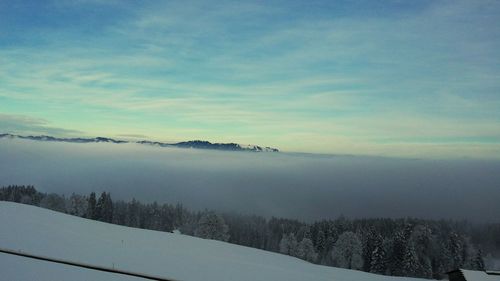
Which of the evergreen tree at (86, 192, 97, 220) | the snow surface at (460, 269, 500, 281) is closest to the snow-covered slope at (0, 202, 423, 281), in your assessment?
the snow surface at (460, 269, 500, 281)

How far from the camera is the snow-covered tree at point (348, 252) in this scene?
243ft

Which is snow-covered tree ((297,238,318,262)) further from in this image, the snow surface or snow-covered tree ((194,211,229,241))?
the snow surface

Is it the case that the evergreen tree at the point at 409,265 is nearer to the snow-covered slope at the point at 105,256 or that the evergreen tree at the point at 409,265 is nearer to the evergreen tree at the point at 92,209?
the snow-covered slope at the point at 105,256

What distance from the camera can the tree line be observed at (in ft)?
230

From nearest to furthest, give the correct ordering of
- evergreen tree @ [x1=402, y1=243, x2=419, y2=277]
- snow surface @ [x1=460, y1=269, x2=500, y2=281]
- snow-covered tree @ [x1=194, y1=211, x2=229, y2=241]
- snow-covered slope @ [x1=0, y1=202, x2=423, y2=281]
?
snow-covered slope @ [x1=0, y1=202, x2=423, y2=281] < snow surface @ [x1=460, y1=269, x2=500, y2=281] < evergreen tree @ [x1=402, y1=243, x2=419, y2=277] < snow-covered tree @ [x1=194, y1=211, x2=229, y2=241]

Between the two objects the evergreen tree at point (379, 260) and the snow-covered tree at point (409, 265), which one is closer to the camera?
the snow-covered tree at point (409, 265)

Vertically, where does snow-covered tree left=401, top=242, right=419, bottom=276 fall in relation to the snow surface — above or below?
below

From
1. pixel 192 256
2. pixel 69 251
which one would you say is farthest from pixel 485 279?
pixel 69 251

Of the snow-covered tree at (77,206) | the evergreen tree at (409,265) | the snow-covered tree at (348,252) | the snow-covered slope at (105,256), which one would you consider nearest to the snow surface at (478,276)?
the snow-covered slope at (105,256)

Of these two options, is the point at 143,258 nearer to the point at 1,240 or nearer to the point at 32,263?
the point at 1,240

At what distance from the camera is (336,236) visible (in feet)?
287

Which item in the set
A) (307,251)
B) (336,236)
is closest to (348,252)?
(307,251)

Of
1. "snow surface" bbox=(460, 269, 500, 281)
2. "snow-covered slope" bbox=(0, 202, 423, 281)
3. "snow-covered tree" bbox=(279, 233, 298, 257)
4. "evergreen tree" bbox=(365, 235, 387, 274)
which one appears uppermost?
"snow-covered slope" bbox=(0, 202, 423, 281)

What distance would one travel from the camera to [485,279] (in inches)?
800
